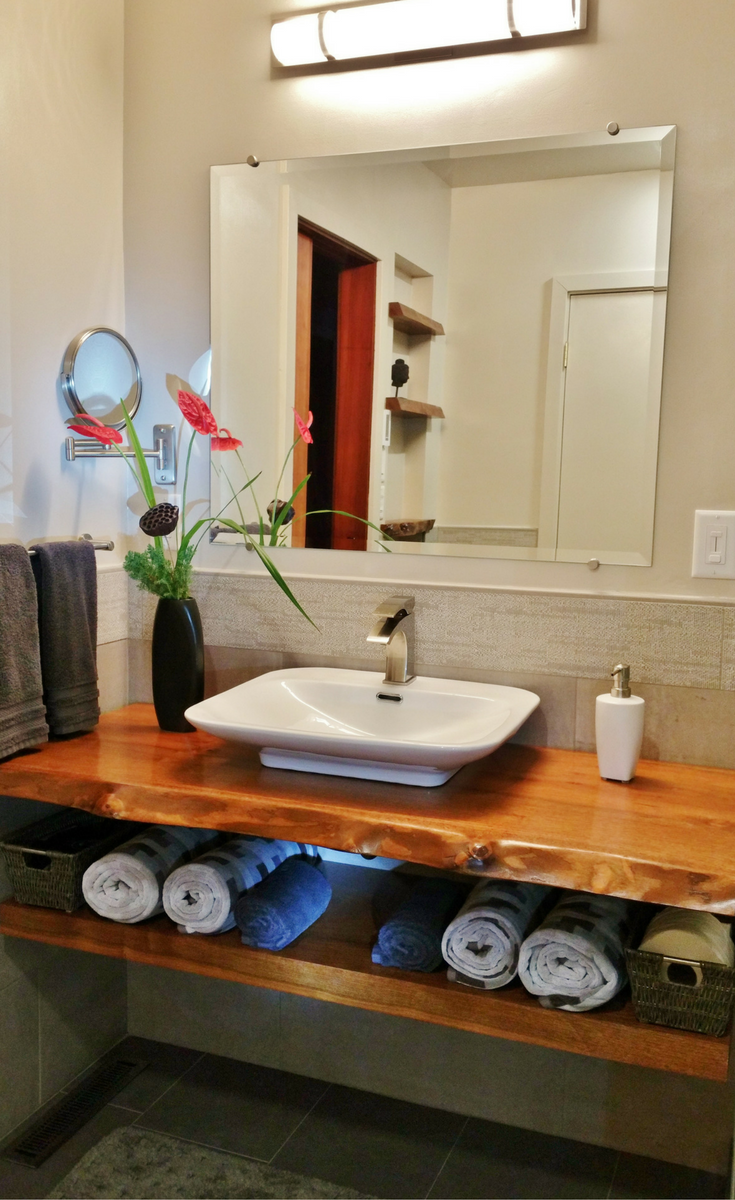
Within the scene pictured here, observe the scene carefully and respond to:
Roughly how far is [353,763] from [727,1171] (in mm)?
1040

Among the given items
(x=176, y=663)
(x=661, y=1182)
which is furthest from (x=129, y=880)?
(x=661, y=1182)

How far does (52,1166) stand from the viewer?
174 cm

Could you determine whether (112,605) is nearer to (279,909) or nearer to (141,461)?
(141,461)

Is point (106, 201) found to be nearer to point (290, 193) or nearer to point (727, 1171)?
point (290, 193)

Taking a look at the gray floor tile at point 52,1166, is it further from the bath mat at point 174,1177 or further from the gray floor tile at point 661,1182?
the gray floor tile at point 661,1182

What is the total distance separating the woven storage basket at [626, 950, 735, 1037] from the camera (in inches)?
50.7

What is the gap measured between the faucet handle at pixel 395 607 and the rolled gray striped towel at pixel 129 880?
1.90ft

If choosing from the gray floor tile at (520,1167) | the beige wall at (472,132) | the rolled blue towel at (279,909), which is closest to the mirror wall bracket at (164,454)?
the beige wall at (472,132)

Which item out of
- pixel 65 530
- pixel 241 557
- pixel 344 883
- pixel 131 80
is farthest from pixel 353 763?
pixel 131 80

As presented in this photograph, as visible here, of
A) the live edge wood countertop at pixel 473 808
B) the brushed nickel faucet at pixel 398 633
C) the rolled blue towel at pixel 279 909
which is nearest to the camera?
the live edge wood countertop at pixel 473 808

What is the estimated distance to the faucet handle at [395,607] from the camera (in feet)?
5.48

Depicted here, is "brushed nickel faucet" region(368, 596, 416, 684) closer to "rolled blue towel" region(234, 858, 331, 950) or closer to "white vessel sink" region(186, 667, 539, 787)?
"white vessel sink" region(186, 667, 539, 787)

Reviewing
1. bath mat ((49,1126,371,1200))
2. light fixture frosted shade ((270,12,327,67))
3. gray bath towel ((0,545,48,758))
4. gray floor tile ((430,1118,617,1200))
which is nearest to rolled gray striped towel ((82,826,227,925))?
gray bath towel ((0,545,48,758))

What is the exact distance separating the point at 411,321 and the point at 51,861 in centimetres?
120
